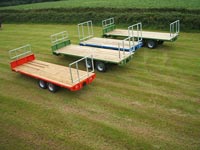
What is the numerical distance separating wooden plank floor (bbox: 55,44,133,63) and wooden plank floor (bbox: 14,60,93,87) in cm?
194

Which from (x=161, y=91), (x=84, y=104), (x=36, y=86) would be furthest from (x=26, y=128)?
(x=161, y=91)

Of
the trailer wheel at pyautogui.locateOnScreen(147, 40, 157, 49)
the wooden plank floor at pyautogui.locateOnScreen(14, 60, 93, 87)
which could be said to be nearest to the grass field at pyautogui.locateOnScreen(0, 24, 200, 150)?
the wooden plank floor at pyautogui.locateOnScreen(14, 60, 93, 87)

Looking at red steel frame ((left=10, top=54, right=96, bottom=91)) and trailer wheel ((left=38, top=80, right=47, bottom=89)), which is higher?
red steel frame ((left=10, top=54, right=96, bottom=91))

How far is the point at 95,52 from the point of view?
1534 centimetres

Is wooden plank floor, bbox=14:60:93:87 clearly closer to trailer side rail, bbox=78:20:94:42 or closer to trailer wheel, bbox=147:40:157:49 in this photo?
trailer side rail, bbox=78:20:94:42

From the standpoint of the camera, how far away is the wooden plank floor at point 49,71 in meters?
12.1

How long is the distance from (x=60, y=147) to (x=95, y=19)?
2032 cm

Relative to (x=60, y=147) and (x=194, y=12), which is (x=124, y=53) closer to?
(x=60, y=147)

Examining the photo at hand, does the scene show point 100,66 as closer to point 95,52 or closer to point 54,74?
point 95,52

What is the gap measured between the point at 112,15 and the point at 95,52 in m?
11.5

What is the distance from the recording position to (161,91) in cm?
1175

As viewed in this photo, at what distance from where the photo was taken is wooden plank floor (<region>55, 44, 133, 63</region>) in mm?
14067

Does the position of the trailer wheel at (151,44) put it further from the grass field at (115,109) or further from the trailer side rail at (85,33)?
the trailer side rail at (85,33)

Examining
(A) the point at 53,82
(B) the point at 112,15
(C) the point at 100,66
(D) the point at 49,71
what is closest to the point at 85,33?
(B) the point at 112,15
